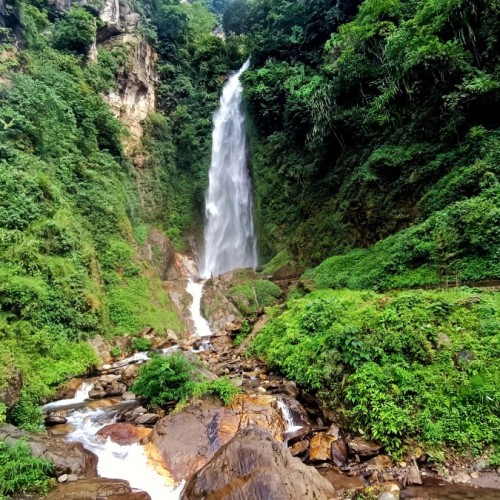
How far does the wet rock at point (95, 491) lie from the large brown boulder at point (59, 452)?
29 cm

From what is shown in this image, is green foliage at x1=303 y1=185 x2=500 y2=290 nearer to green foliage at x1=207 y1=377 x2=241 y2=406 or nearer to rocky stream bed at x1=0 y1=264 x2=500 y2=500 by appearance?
rocky stream bed at x1=0 y1=264 x2=500 y2=500

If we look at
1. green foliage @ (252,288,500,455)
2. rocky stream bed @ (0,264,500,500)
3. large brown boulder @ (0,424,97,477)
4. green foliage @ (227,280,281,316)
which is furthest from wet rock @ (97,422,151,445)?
green foliage @ (227,280,281,316)

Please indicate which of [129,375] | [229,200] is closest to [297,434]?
[129,375]

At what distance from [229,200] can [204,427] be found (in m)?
21.9

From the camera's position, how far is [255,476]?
4508mm

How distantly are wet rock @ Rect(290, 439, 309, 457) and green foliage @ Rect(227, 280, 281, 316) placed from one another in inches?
404

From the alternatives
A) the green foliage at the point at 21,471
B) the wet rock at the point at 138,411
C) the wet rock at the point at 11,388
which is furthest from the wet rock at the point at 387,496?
the wet rock at the point at 11,388

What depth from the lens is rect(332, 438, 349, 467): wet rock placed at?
19.0 feet

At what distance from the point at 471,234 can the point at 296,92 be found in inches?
585

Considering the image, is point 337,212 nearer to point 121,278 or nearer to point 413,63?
point 413,63

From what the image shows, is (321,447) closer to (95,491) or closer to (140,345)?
(95,491)

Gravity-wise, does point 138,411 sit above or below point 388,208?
below

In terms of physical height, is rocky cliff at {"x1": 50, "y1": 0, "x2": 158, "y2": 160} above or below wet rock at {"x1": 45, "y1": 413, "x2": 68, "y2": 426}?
above

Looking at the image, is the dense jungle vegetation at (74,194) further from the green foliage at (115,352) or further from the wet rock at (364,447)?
the wet rock at (364,447)
